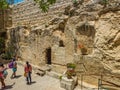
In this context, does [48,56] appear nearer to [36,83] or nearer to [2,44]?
[36,83]

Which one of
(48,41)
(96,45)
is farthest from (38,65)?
(96,45)

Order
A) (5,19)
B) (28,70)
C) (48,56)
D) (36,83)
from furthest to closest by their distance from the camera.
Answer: (5,19)
(48,56)
(36,83)
(28,70)

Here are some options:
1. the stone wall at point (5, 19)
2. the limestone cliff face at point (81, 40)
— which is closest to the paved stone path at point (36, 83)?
the limestone cliff face at point (81, 40)

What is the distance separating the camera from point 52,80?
14.0 meters

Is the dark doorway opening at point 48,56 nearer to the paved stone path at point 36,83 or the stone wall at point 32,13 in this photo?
the paved stone path at point 36,83

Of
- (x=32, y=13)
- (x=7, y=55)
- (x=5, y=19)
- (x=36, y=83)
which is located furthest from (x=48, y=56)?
(x=5, y=19)

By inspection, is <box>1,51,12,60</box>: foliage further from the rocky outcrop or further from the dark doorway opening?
the dark doorway opening

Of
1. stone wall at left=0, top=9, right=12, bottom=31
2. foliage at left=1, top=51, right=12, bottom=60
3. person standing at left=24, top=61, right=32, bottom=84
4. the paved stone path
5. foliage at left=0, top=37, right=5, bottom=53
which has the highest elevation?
stone wall at left=0, top=9, right=12, bottom=31

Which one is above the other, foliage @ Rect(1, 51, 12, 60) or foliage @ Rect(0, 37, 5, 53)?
foliage @ Rect(0, 37, 5, 53)

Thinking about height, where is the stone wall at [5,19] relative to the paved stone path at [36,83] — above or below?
above

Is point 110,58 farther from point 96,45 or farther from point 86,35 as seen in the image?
point 86,35

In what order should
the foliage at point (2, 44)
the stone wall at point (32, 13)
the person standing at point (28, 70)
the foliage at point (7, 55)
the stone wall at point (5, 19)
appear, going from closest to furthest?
the person standing at point (28, 70) → the stone wall at point (32, 13) → the foliage at point (7, 55) → the foliage at point (2, 44) → the stone wall at point (5, 19)

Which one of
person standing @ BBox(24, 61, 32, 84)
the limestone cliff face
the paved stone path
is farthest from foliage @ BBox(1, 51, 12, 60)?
person standing @ BBox(24, 61, 32, 84)

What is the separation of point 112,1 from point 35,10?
456 inches
